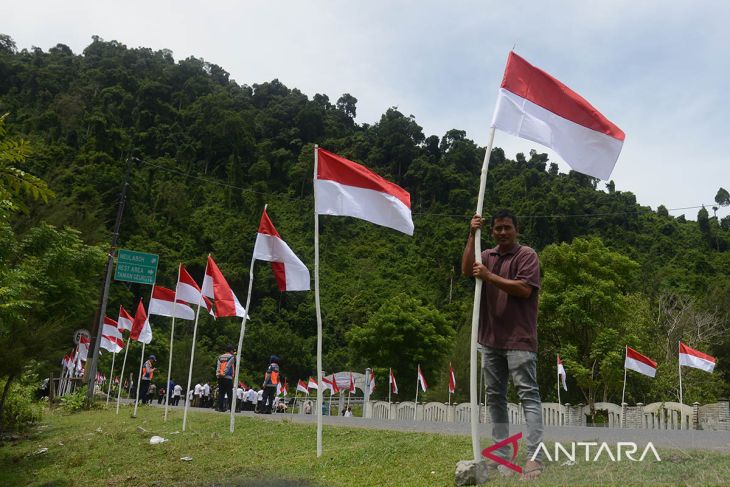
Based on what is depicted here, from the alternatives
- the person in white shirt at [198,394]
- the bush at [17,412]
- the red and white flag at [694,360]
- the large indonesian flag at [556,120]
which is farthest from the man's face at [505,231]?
the person in white shirt at [198,394]

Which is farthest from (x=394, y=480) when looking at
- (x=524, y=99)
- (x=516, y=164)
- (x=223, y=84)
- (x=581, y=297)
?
(x=223, y=84)

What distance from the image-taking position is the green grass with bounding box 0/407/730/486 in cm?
535

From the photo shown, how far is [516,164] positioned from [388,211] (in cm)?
10363

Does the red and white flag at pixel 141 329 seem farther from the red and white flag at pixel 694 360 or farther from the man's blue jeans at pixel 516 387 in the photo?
the man's blue jeans at pixel 516 387

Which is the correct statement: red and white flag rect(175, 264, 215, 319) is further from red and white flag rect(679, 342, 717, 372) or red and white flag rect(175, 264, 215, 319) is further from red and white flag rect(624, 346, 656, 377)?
red and white flag rect(624, 346, 656, 377)

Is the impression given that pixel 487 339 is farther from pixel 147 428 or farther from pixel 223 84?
pixel 223 84

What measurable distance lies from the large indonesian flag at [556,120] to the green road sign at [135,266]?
1868cm

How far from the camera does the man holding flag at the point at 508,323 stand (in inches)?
218

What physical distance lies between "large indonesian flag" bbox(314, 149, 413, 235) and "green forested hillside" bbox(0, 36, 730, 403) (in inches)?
732

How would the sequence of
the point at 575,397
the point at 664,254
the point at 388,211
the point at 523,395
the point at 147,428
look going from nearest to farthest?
the point at 523,395 → the point at 388,211 → the point at 147,428 → the point at 575,397 → the point at 664,254

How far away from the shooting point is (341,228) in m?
87.9

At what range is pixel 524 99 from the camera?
265 inches

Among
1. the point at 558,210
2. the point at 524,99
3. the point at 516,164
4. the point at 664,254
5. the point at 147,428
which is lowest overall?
the point at 147,428

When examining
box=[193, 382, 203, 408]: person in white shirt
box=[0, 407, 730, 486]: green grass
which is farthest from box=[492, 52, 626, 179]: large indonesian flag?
box=[193, 382, 203, 408]: person in white shirt
